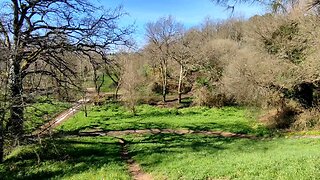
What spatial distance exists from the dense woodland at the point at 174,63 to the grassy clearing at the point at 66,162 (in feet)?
4.03

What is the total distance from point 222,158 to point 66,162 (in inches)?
294

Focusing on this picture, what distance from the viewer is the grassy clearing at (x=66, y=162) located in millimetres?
14570

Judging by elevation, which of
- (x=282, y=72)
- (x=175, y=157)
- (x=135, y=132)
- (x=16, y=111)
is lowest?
(x=135, y=132)

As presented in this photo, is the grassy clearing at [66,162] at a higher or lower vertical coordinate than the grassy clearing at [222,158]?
lower

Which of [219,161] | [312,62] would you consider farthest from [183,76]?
[219,161]

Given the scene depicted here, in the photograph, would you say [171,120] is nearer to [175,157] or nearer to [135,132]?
[135,132]

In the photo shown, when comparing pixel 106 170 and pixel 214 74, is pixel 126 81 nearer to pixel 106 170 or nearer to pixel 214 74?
pixel 214 74

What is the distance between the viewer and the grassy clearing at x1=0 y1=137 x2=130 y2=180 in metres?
14.6

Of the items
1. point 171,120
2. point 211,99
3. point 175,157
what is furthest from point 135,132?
point 211,99

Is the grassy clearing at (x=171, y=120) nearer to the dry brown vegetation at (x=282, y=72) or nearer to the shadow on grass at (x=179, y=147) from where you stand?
the dry brown vegetation at (x=282, y=72)

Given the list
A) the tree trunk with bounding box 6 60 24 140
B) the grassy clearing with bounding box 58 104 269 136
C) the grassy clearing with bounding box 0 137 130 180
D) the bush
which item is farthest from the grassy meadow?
the bush

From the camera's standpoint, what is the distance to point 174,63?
57344 mm

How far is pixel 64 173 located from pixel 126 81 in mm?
28712

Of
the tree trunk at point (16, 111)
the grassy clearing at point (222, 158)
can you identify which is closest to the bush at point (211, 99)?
the grassy clearing at point (222, 158)
